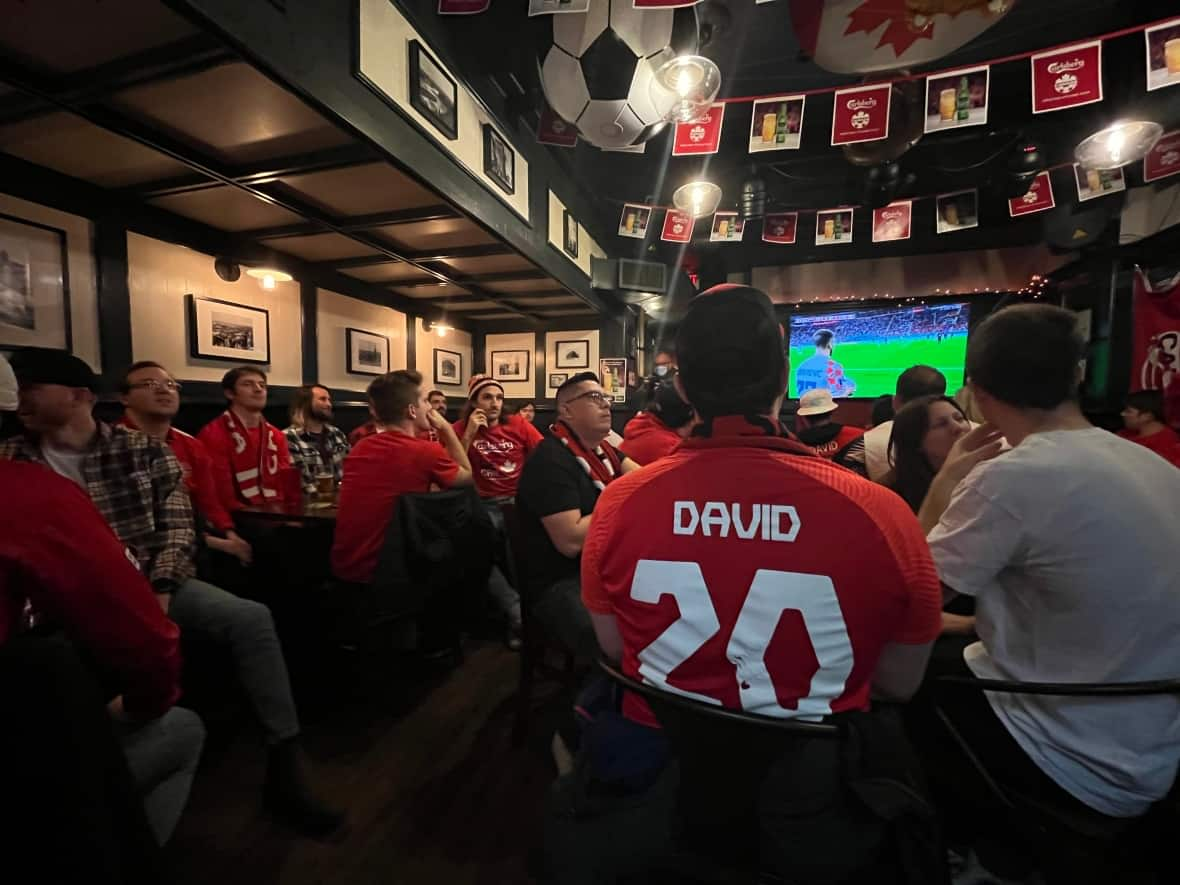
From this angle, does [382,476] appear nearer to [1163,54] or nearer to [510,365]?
[510,365]

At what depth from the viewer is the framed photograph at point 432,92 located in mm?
2795

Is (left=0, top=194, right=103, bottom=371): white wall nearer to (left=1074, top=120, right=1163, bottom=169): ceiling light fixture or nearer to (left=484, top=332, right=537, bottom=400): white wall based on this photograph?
(left=484, top=332, right=537, bottom=400): white wall

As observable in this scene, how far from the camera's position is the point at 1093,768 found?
39.3 inches

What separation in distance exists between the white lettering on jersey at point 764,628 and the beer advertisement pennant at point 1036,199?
20.5ft

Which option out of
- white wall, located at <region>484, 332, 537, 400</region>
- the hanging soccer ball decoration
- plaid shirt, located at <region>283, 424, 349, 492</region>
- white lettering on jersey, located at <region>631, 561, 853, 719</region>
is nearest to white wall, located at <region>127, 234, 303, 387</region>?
plaid shirt, located at <region>283, 424, 349, 492</region>

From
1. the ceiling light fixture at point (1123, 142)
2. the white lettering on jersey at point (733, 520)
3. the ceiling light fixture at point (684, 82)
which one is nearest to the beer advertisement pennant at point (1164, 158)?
the ceiling light fixture at point (1123, 142)

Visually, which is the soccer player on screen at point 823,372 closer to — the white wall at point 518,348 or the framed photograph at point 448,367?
the white wall at point 518,348

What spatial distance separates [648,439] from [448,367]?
13.7ft

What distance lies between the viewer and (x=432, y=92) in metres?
2.95

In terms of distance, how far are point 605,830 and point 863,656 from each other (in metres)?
0.52

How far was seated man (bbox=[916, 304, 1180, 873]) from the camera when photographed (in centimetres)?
97

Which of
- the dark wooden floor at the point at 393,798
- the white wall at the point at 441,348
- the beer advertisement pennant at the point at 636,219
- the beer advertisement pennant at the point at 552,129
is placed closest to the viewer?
the dark wooden floor at the point at 393,798

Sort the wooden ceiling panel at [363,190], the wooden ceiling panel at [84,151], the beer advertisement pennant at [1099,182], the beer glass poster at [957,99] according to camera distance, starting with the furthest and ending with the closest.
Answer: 1. the beer advertisement pennant at [1099,182]
2. the beer glass poster at [957,99]
3. the wooden ceiling panel at [363,190]
4. the wooden ceiling panel at [84,151]

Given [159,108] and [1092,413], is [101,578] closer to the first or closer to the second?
[159,108]
